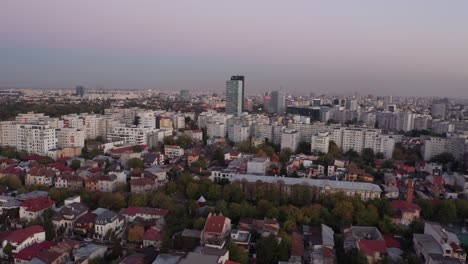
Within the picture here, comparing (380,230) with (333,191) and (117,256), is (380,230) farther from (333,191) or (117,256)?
(117,256)

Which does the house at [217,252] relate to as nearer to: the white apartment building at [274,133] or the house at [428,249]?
the house at [428,249]

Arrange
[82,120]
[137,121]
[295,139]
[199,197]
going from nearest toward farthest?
1. [199,197]
2. [295,139]
3. [82,120]
4. [137,121]

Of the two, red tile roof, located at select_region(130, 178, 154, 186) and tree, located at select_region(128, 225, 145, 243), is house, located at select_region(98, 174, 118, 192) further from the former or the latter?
tree, located at select_region(128, 225, 145, 243)

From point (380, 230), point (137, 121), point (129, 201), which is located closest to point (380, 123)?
point (137, 121)

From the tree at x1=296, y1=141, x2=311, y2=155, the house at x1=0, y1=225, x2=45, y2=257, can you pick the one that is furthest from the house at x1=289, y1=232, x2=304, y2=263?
the tree at x1=296, y1=141, x2=311, y2=155

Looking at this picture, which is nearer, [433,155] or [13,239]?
[13,239]
